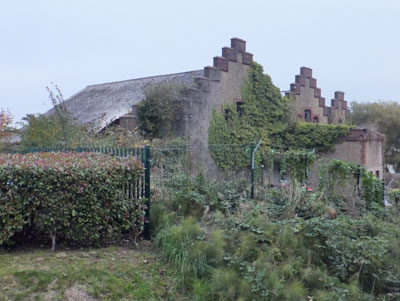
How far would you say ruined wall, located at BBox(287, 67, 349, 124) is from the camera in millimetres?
23625

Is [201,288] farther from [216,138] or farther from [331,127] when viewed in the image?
[331,127]

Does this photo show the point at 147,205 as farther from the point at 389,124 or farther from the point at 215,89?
the point at 389,124

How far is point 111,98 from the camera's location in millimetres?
Result: 23781

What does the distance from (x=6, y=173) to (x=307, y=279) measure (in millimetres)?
4785

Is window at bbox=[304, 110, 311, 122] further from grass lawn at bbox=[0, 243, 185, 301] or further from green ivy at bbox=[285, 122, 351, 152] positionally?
grass lawn at bbox=[0, 243, 185, 301]

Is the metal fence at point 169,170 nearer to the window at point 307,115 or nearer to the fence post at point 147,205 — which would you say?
the fence post at point 147,205

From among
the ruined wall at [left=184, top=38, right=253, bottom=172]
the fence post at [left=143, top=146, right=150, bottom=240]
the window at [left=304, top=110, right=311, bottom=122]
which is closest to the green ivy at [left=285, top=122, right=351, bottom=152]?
the window at [left=304, top=110, right=311, bottom=122]

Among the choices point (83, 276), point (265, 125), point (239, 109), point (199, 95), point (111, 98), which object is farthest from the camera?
point (111, 98)

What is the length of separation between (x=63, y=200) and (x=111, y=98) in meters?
18.0

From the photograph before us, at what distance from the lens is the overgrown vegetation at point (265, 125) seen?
19.5 metres

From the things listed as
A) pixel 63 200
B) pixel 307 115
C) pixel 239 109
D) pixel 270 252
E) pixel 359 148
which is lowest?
pixel 270 252

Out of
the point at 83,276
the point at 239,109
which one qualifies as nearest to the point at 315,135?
the point at 239,109

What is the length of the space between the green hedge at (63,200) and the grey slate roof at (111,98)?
37.7 ft

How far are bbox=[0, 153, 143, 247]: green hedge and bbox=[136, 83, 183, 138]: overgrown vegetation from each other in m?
10.7
